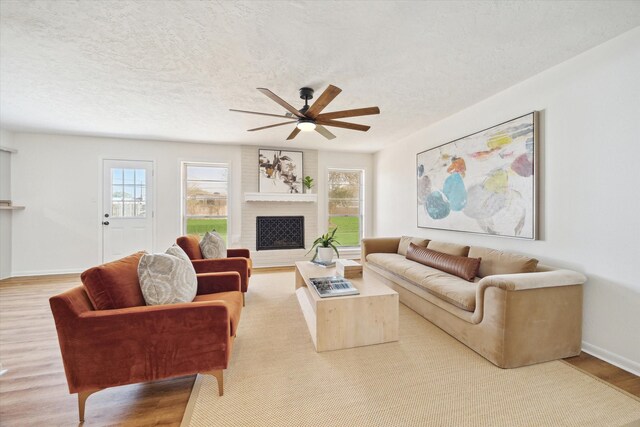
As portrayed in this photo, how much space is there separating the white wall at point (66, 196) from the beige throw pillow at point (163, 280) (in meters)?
3.72

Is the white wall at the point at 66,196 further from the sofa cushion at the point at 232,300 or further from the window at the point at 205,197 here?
the sofa cushion at the point at 232,300

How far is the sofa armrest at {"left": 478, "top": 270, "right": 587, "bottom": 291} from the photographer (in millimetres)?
1883

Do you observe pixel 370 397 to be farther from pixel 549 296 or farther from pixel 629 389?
pixel 629 389

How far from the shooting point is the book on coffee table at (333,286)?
2.24m

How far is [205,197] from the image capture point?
534 cm

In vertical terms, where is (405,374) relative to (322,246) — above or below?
below

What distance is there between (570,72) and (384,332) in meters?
2.81

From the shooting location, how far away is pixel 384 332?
7.45ft

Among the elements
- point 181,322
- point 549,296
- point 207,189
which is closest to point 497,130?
point 549,296

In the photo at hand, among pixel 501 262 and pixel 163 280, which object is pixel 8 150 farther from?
pixel 501 262

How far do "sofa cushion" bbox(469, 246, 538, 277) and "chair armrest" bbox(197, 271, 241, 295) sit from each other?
255 cm

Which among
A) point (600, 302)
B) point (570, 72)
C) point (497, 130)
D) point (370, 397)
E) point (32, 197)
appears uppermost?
point (570, 72)

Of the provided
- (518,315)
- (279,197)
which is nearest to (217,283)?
(518,315)

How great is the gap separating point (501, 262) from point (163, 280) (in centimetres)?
298
